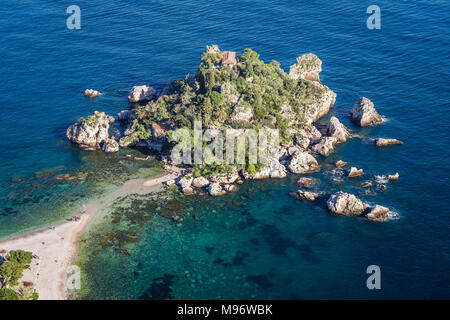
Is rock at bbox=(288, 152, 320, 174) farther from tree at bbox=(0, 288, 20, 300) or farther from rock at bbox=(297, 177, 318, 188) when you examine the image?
tree at bbox=(0, 288, 20, 300)

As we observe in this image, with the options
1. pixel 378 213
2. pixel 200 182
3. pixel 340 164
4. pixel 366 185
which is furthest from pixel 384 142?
pixel 200 182

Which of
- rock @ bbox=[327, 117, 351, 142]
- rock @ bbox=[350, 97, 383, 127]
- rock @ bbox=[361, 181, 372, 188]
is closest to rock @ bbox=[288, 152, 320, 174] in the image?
rock @ bbox=[361, 181, 372, 188]

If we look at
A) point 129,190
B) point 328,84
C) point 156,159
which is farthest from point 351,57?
point 129,190

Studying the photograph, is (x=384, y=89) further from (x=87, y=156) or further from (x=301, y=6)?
(x=87, y=156)

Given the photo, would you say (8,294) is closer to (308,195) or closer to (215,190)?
(215,190)

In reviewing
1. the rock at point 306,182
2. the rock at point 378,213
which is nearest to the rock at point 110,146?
the rock at point 306,182

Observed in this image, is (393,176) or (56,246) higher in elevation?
(393,176)
